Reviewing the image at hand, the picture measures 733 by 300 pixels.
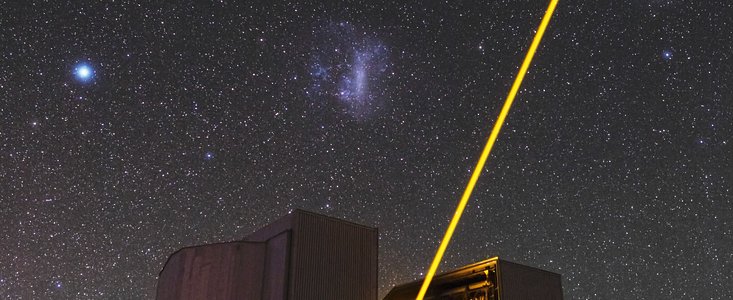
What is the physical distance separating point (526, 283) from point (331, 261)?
5078mm

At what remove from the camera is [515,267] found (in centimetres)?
1775

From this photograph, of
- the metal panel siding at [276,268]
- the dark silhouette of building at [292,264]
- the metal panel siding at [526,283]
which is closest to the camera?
the metal panel siding at [276,268]

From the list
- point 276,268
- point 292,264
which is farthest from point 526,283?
point 276,268

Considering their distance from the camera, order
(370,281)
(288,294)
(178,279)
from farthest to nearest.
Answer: (178,279) < (370,281) < (288,294)

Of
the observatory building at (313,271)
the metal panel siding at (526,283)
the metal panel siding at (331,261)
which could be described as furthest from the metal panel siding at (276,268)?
the metal panel siding at (526,283)

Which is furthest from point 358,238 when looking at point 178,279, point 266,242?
point 178,279

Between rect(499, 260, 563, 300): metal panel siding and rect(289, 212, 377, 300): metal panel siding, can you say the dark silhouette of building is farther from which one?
rect(499, 260, 563, 300): metal panel siding

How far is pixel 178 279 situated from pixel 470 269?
8.16 meters

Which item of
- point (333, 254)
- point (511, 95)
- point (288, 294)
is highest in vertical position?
point (511, 95)

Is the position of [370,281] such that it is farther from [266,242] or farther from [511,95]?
[511,95]

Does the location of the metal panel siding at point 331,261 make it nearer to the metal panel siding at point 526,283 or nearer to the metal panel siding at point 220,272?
the metal panel siding at point 220,272

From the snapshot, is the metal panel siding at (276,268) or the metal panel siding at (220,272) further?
the metal panel siding at (220,272)

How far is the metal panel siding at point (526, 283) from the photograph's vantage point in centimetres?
1736

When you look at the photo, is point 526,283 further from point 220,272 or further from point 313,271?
point 220,272
